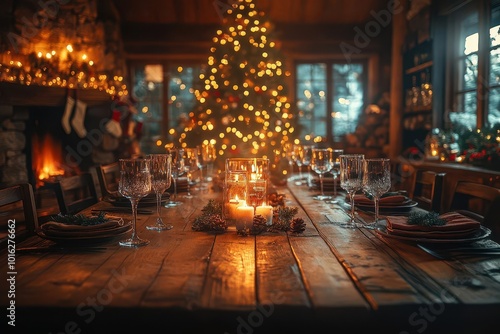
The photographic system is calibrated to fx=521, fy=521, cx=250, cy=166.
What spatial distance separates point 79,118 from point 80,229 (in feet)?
12.7

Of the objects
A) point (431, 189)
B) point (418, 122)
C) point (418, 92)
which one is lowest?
point (431, 189)

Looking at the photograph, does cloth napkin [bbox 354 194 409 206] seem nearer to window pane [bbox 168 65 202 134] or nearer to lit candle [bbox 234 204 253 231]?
lit candle [bbox 234 204 253 231]

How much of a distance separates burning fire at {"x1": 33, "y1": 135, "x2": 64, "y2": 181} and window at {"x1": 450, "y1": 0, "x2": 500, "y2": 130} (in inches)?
151

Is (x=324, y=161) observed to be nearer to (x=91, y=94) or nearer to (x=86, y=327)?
(x=86, y=327)

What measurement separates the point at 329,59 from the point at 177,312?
6501 millimetres

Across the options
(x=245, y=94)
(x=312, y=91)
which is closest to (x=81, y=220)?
(x=245, y=94)

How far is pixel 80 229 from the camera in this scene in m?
1.48

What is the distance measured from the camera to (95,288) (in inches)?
42.6

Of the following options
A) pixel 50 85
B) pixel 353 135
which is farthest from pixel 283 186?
pixel 353 135

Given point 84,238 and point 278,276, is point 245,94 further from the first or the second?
point 278,276

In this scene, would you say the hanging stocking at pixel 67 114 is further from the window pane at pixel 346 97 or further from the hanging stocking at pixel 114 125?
the window pane at pixel 346 97

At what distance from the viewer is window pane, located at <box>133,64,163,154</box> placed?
279 inches

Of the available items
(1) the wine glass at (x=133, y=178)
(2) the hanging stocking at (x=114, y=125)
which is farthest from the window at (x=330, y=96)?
(1) the wine glass at (x=133, y=178)

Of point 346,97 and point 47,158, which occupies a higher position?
point 346,97
